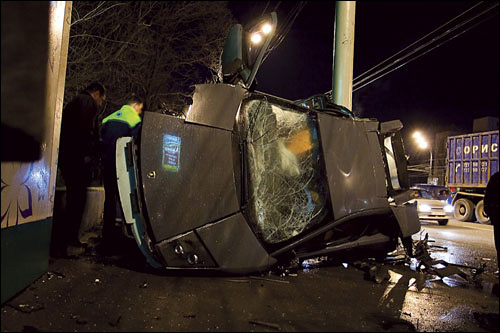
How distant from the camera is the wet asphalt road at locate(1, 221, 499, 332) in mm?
2236

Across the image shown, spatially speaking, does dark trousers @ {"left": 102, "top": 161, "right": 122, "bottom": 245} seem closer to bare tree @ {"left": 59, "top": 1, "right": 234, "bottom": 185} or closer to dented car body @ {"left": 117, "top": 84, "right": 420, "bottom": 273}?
dented car body @ {"left": 117, "top": 84, "right": 420, "bottom": 273}

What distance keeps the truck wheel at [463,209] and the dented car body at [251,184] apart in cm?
1254

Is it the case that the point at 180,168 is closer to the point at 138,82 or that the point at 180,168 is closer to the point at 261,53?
the point at 261,53

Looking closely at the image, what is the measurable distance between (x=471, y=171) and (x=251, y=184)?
48.3ft

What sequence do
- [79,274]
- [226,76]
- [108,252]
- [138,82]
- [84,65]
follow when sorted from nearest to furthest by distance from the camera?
[79,274], [226,76], [108,252], [84,65], [138,82]

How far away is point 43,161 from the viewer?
110 inches

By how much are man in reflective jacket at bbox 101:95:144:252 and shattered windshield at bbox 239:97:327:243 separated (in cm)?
135

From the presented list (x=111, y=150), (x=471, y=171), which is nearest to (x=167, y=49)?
(x=111, y=150)

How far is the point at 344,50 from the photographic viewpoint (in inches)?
265

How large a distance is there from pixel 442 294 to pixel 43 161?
3845mm

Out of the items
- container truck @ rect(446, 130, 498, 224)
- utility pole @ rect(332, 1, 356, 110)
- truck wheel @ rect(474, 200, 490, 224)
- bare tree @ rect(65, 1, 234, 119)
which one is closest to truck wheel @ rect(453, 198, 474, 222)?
container truck @ rect(446, 130, 498, 224)

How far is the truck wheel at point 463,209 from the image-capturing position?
14.0 m

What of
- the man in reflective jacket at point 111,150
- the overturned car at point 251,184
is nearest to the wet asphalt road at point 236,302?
the overturned car at point 251,184

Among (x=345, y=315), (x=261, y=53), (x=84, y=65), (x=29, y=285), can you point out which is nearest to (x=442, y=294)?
(x=345, y=315)
